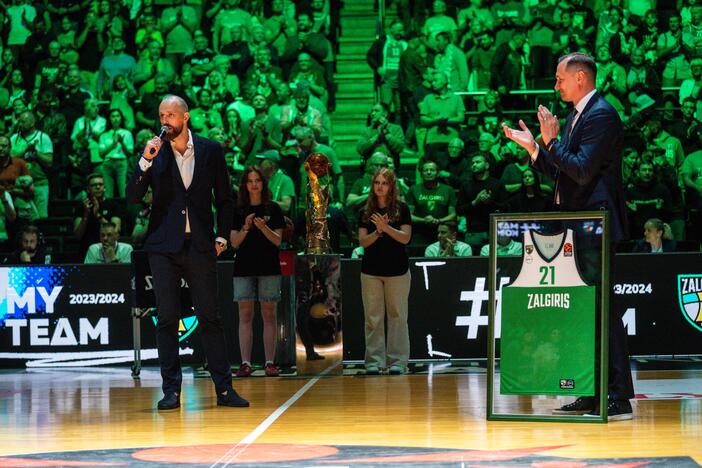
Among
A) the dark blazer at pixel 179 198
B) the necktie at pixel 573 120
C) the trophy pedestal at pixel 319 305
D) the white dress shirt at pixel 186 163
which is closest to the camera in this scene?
the necktie at pixel 573 120

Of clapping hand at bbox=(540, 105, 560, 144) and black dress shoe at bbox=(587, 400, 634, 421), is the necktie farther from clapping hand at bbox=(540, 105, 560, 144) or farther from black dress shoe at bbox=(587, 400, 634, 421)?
black dress shoe at bbox=(587, 400, 634, 421)

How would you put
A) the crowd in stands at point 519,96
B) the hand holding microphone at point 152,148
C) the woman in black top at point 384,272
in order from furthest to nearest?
the crowd in stands at point 519,96 < the woman in black top at point 384,272 < the hand holding microphone at point 152,148

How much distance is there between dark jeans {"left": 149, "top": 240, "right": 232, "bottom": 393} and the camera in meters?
7.50

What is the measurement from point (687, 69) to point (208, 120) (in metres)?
6.62

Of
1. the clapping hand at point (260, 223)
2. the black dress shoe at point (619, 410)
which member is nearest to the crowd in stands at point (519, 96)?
the clapping hand at point (260, 223)

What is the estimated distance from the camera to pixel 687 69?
16.0 meters

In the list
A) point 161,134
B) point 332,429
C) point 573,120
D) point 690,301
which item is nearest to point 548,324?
point 573,120

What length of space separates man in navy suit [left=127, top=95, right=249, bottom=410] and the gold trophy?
3.07 metres

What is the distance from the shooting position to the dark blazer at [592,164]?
260 inches

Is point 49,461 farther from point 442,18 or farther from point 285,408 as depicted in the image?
point 442,18

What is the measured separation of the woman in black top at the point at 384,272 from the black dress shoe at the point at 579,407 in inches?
143

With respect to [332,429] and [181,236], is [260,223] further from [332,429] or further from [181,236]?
[332,429]

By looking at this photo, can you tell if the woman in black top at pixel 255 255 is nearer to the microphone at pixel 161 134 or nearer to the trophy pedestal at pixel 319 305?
the trophy pedestal at pixel 319 305

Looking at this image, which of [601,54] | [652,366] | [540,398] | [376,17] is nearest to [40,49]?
[376,17]
